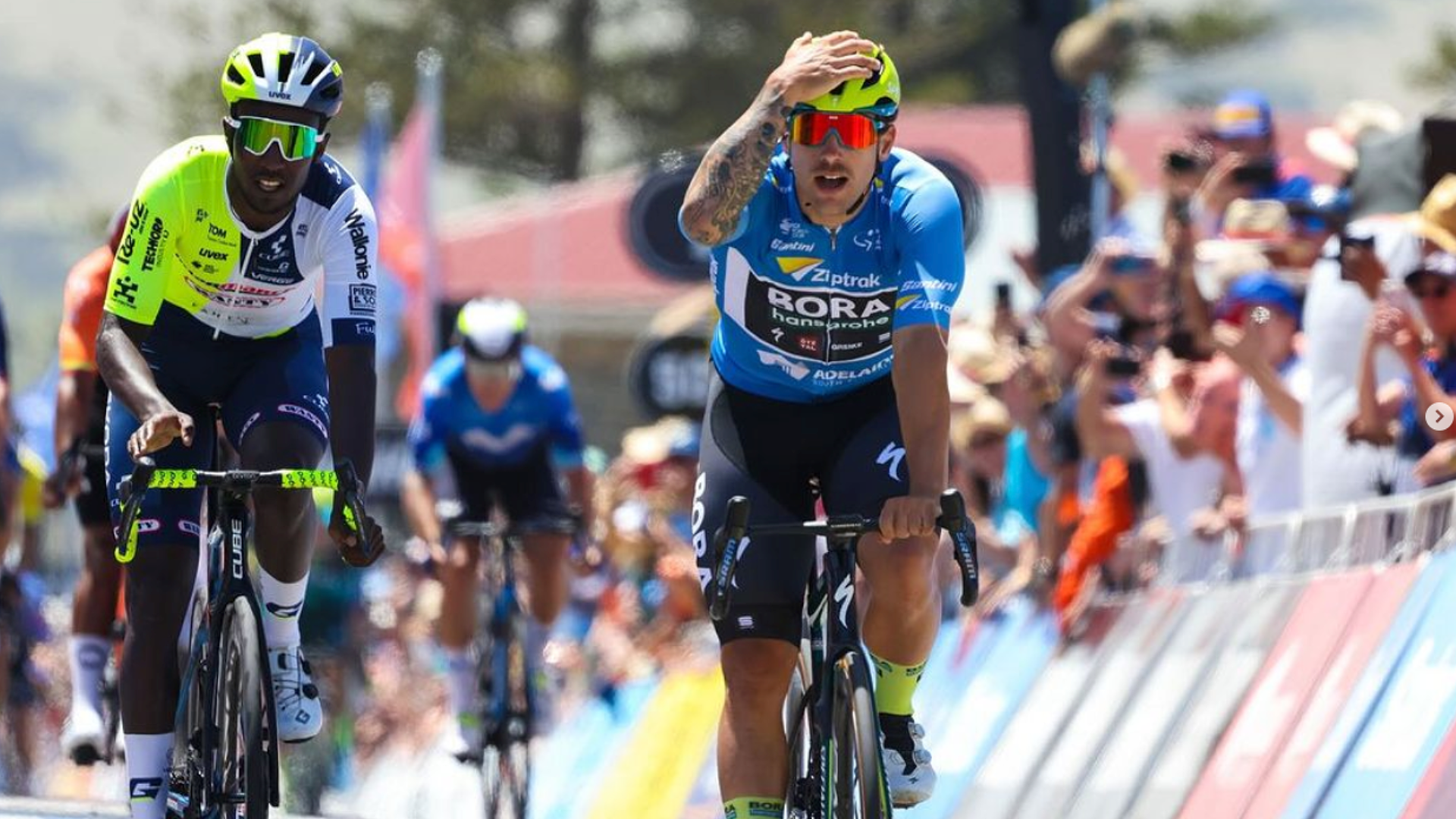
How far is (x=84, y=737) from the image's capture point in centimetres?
1001

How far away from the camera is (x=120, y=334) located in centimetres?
782

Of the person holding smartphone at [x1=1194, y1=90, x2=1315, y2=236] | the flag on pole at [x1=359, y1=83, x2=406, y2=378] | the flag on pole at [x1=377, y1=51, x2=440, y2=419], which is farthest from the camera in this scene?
the flag on pole at [x1=359, y1=83, x2=406, y2=378]

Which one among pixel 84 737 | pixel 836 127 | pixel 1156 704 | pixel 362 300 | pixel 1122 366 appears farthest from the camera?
pixel 1122 366

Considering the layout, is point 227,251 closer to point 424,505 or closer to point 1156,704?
point 1156,704

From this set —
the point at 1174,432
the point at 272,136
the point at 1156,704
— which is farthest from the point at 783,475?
the point at 1174,432

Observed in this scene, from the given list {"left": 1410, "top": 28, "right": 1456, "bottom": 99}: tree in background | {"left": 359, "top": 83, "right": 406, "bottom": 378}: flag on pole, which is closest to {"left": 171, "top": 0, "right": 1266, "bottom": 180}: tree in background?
{"left": 1410, "top": 28, "right": 1456, "bottom": 99}: tree in background

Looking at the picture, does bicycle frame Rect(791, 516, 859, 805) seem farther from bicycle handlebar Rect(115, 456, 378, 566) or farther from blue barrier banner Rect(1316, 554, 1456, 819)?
blue barrier banner Rect(1316, 554, 1456, 819)

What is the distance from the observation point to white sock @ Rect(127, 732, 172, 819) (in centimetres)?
793

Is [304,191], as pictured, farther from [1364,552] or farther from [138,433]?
[1364,552]

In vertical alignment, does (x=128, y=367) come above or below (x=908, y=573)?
above

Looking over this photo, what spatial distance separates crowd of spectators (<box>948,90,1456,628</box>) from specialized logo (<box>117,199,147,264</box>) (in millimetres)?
3809

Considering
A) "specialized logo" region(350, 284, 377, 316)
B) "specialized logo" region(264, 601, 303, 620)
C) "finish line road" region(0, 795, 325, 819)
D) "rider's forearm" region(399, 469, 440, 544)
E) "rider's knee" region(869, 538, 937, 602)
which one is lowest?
"finish line road" region(0, 795, 325, 819)

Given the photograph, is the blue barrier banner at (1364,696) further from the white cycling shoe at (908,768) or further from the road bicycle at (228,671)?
the road bicycle at (228,671)

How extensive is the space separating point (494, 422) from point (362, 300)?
17.0 ft
